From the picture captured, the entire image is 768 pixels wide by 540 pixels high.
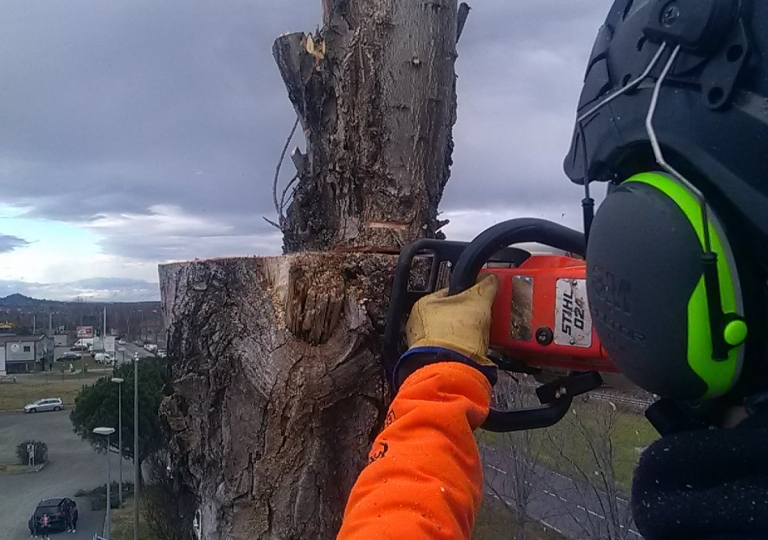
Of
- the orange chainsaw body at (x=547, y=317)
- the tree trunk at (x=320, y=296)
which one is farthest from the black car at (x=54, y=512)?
the orange chainsaw body at (x=547, y=317)

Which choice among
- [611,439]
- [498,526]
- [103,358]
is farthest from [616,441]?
[103,358]

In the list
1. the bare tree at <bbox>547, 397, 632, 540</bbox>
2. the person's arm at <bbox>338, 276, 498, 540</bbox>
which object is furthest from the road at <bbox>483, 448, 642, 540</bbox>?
the person's arm at <bbox>338, 276, 498, 540</bbox>

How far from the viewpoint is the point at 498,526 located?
8984 millimetres

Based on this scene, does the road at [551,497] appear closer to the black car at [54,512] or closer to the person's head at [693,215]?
the person's head at [693,215]

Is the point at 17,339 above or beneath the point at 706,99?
beneath

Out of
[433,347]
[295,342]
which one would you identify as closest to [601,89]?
[433,347]

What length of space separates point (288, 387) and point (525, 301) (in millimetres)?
618

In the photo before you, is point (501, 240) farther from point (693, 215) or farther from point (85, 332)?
point (85, 332)

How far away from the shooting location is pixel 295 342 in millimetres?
1492

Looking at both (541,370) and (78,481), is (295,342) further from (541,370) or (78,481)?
(78,481)

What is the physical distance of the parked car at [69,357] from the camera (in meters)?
15.2

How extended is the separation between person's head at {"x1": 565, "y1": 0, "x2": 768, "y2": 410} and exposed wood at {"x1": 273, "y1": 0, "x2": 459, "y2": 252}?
2.93 feet

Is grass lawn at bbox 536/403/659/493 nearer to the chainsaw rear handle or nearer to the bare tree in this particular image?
the bare tree

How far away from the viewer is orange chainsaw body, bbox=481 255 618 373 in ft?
4.19
